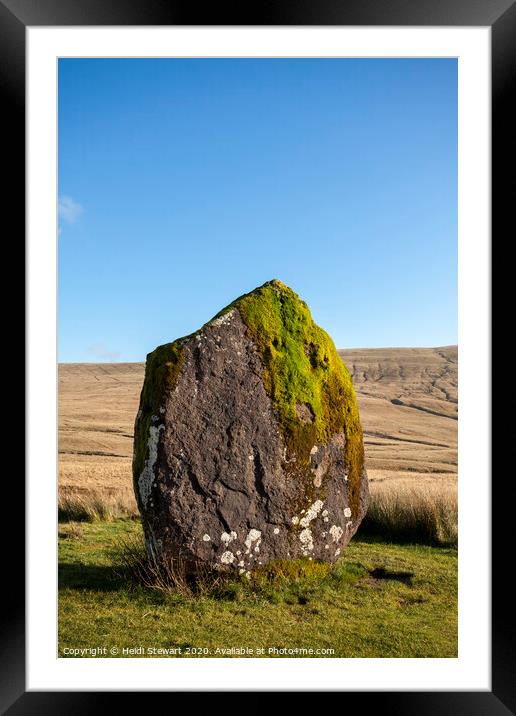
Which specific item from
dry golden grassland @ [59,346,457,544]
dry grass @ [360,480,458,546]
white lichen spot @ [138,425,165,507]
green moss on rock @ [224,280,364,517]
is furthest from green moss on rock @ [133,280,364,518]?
dry golden grassland @ [59,346,457,544]

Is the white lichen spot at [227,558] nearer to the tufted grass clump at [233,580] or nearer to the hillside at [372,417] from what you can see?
the tufted grass clump at [233,580]

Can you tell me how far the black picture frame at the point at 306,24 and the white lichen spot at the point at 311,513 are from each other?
7.31 ft

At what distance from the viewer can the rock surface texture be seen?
5715mm

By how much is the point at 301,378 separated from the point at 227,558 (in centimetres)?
242

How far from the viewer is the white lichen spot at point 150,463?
5727 millimetres

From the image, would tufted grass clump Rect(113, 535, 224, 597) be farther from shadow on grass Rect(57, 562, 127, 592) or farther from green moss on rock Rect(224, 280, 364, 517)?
green moss on rock Rect(224, 280, 364, 517)

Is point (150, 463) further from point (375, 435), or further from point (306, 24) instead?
point (375, 435)

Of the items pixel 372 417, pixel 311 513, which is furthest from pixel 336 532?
pixel 372 417

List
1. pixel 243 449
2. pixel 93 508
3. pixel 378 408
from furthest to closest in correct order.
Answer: pixel 378 408, pixel 93 508, pixel 243 449

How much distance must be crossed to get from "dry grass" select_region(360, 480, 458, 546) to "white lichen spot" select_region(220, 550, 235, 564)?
164 inches

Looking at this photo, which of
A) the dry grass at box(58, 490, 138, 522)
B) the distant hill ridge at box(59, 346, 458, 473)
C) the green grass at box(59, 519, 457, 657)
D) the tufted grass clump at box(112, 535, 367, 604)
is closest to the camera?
the green grass at box(59, 519, 457, 657)

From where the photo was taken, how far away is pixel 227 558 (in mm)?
5758
